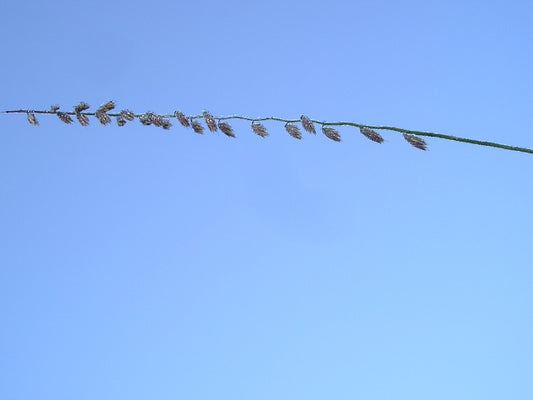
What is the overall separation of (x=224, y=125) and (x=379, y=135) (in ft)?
3.95

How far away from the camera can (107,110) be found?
169 inches

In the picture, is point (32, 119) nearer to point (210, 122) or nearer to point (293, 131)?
point (210, 122)

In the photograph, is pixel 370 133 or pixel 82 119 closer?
pixel 370 133

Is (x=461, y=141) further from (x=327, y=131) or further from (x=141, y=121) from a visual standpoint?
(x=141, y=121)

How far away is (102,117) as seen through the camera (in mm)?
4109

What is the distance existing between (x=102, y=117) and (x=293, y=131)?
4.95 ft

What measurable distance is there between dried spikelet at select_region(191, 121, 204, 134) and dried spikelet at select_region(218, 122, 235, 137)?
156 millimetres

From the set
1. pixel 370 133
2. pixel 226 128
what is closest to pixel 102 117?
pixel 226 128

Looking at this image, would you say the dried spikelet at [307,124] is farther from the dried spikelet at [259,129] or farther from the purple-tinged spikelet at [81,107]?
the purple-tinged spikelet at [81,107]

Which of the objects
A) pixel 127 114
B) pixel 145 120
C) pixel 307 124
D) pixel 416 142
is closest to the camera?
pixel 416 142

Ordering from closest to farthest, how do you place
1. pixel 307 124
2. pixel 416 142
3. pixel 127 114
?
pixel 416 142
pixel 307 124
pixel 127 114

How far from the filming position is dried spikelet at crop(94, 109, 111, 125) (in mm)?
4039

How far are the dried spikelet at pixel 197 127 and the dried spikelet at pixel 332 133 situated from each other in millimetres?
932

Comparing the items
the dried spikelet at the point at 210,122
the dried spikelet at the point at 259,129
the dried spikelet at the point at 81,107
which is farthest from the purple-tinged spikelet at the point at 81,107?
the dried spikelet at the point at 259,129
